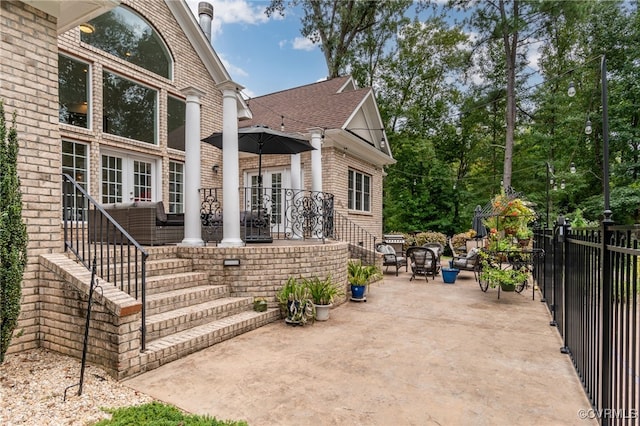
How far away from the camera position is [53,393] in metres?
3.02

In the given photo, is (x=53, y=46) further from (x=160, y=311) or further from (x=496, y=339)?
(x=496, y=339)

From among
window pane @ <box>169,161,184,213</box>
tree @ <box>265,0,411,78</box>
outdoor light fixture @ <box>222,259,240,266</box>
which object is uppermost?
tree @ <box>265,0,411,78</box>

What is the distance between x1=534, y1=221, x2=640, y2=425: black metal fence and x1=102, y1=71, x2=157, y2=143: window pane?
881 cm

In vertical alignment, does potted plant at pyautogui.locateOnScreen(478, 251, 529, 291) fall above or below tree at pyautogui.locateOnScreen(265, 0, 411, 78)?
below

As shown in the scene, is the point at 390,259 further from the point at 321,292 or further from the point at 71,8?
the point at 71,8

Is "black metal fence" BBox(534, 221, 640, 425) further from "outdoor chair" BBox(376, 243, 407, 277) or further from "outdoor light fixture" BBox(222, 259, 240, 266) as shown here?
"outdoor chair" BBox(376, 243, 407, 277)

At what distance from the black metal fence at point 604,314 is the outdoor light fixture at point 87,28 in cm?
943

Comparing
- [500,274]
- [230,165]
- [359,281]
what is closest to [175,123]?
[230,165]

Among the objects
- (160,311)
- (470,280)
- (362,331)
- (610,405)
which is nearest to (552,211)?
(470,280)

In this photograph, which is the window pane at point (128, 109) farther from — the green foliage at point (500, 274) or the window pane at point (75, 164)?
the green foliage at point (500, 274)

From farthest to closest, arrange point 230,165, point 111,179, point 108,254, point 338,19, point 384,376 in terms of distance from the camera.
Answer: point 338,19 → point 111,179 → point 230,165 → point 108,254 → point 384,376

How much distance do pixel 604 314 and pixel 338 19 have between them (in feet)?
72.7

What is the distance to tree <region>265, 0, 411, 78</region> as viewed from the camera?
20.4 m

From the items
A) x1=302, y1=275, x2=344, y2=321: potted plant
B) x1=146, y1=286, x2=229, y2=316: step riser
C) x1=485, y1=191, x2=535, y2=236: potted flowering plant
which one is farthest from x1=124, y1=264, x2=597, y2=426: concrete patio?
x1=485, y1=191, x2=535, y2=236: potted flowering plant
